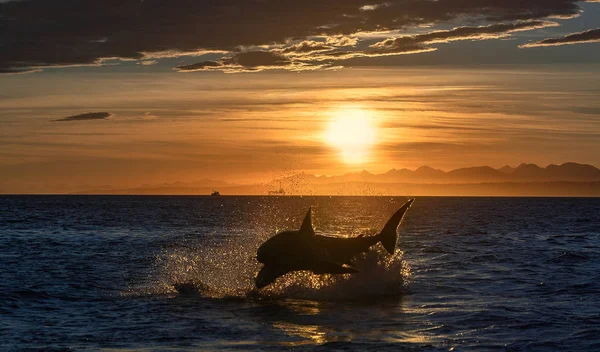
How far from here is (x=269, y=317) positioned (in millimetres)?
23656

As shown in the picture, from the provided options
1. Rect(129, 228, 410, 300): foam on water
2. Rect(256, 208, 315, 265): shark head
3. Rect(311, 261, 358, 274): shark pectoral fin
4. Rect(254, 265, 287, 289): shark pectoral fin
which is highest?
Rect(256, 208, 315, 265): shark head

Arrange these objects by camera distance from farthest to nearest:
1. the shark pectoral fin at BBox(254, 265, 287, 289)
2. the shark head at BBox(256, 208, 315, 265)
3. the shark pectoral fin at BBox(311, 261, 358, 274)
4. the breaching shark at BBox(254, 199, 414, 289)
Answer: the shark pectoral fin at BBox(254, 265, 287, 289) < the shark head at BBox(256, 208, 315, 265) < the breaching shark at BBox(254, 199, 414, 289) < the shark pectoral fin at BBox(311, 261, 358, 274)

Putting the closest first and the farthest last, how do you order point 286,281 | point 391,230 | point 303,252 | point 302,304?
point 303,252
point 302,304
point 391,230
point 286,281

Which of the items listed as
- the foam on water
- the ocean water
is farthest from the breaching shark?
the foam on water

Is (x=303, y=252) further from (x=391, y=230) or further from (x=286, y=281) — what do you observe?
(x=286, y=281)

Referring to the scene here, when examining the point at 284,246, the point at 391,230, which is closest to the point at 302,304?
the point at 284,246

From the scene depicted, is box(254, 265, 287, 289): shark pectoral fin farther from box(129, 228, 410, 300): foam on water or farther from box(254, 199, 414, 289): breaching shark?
box(129, 228, 410, 300): foam on water

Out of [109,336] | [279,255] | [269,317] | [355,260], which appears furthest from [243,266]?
[109,336]

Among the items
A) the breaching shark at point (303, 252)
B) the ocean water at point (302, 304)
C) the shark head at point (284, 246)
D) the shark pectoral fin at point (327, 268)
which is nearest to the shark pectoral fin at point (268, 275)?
the breaching shark at point (303, 252)

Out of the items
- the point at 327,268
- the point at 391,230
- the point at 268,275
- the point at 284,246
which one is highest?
the point at 391,230

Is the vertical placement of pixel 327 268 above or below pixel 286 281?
above

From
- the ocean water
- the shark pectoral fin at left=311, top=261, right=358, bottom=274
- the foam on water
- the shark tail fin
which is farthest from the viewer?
the foam on water

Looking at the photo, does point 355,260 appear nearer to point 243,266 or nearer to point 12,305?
point 243,266

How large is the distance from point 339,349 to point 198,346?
3.59 meters
